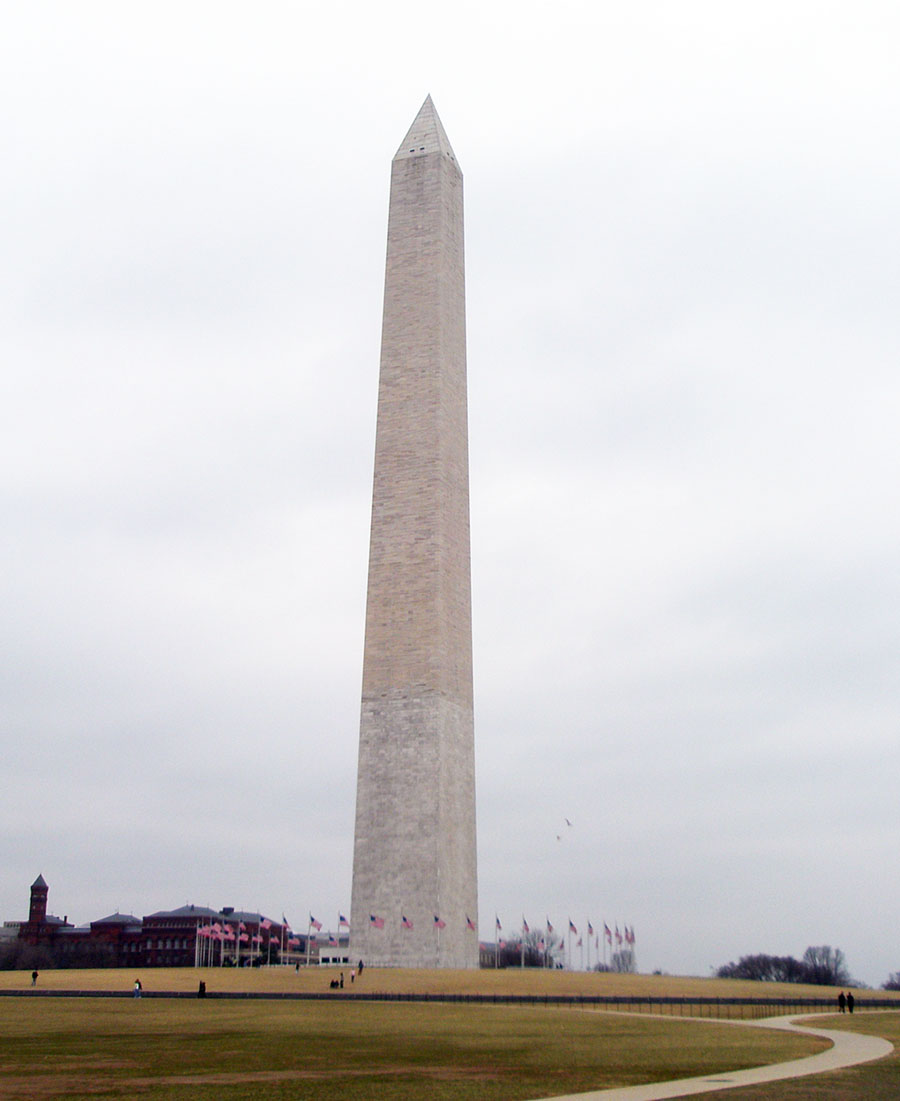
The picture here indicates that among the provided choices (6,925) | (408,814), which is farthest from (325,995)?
(6,925)

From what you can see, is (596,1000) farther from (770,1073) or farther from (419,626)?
(770,1073)

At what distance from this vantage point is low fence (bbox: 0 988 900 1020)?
122ft

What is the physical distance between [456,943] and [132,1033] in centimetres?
2824

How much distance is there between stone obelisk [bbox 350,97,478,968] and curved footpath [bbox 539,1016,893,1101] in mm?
25229

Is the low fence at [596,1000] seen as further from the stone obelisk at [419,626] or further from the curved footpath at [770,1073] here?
the curved footpath at [770,1073]

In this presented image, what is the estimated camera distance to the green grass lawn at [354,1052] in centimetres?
1512

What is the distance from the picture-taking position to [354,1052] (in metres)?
19.9

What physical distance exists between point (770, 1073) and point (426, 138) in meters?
51.5

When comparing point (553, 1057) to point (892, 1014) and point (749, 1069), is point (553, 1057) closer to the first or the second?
point (749, 1069)

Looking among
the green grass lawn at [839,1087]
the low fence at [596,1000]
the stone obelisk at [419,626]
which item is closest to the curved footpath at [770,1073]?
the green grass lawn at [839,1087]

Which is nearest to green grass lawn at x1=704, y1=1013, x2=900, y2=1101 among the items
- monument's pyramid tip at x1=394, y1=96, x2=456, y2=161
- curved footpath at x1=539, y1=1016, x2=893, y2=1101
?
curved footpath at x1=539, y1=1016, x2=893, y2=1101

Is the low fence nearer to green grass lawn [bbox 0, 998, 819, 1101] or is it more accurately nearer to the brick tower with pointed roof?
green grass lawn [bbox 0, 998, 819, 1101]

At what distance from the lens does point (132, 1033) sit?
24141mm

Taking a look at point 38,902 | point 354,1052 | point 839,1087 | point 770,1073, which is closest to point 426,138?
point 354,1052
